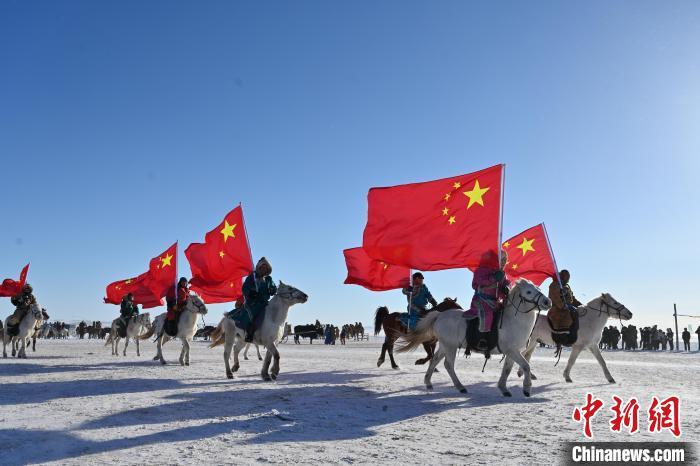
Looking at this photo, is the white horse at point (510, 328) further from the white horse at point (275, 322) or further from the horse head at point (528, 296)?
the white horse at point (275, 322)

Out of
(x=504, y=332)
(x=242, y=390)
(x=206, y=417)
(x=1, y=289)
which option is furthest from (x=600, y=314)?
(x=1, y=289)

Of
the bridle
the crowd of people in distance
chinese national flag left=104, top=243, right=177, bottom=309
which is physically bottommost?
the crowd of people in distance

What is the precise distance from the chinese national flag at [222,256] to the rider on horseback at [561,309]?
7637 mm

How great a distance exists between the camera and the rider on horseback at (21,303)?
20828 mm

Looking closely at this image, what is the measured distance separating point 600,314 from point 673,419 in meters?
6.45

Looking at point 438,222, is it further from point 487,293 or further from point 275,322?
point 275,322

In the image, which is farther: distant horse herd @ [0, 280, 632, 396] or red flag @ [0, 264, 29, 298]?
red flag @ [0, 264, 29, 298]

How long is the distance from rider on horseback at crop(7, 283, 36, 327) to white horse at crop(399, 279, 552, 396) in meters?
16.6

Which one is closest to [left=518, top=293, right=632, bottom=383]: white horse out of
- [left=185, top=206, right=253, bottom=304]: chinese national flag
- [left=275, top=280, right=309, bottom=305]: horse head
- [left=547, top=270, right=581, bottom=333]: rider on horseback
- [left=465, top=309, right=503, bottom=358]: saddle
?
[left=547, top=270, right=581, bottom=333]: rider on horseback

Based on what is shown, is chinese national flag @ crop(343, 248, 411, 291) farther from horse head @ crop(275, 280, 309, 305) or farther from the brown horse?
horse head @ crop(275, 280, 309, 305)

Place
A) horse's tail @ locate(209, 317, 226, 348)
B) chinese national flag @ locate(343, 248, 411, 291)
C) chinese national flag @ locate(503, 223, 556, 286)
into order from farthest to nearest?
horse's tail @ locate(209, 317, 226, 348) < chinese national flag @ locate(343, 248, 411, 291) < chinese national flag @ locate(503, 223, 556, 286)

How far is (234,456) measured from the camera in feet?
19.6

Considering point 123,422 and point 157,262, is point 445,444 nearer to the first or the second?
point 123,422

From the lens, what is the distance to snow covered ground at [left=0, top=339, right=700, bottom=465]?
611cm
